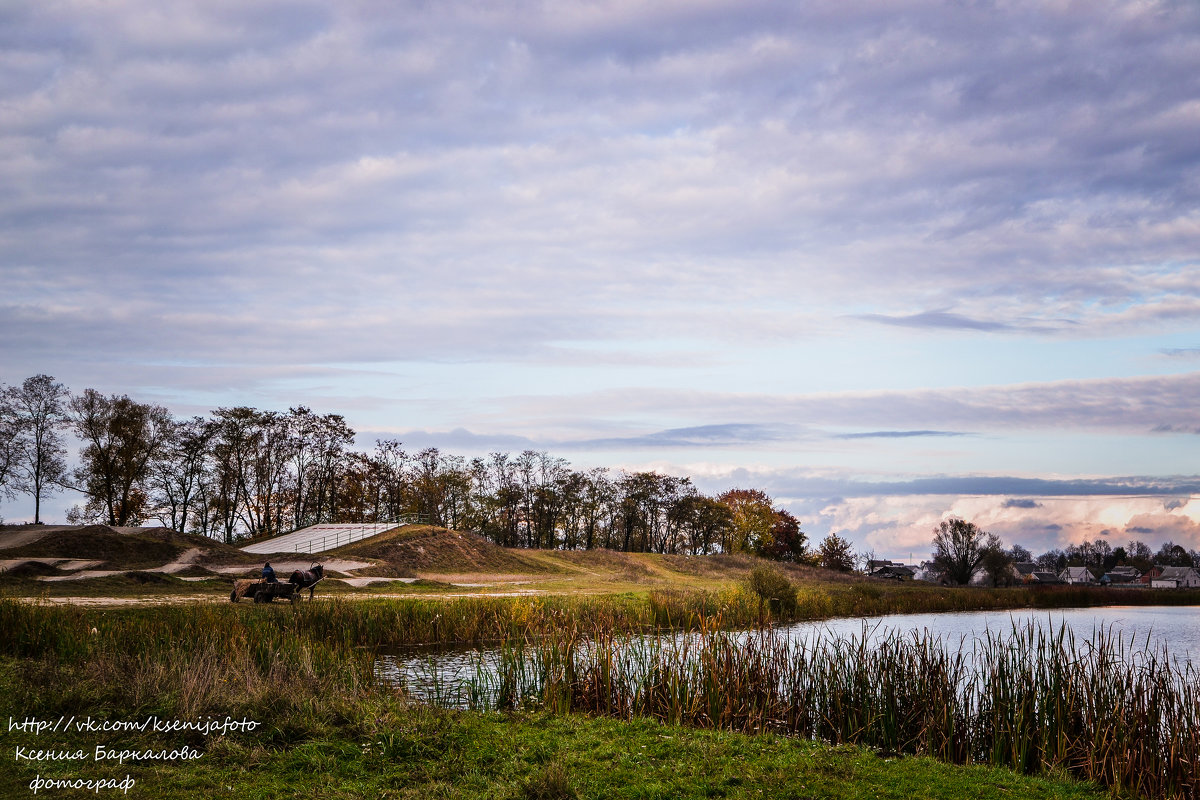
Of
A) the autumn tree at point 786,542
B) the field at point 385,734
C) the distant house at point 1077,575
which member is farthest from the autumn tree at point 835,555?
the field at point 385,734

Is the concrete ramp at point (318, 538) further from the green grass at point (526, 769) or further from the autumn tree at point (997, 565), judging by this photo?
the autumn tree at point (997, 565)

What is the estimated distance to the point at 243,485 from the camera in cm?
5922

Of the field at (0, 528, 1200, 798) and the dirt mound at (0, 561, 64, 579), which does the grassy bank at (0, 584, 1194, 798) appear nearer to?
the field at (0, 528, 1200, 798)

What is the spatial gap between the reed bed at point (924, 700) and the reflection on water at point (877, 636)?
1.60 feet

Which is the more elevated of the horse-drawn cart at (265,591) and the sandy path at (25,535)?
the sandy path at (25,535)

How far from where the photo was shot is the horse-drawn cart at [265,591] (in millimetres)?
23688

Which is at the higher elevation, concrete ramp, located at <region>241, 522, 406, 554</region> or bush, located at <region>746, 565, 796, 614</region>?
concrete ramp, located at <region>241, 522, 406, 554</region>

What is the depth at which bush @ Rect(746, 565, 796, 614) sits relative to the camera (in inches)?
1249

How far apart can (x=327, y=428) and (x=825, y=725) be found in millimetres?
57301

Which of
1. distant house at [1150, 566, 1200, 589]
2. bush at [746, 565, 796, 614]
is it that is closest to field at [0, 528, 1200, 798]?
bush at [746, 565, 796, 614]

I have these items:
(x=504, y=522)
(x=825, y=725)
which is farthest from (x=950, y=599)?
(x=504, y=522)

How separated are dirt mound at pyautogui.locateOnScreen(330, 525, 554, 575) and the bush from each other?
19.8 meters

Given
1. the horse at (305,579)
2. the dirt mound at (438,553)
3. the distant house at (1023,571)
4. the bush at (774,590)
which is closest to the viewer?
the horse at (305,579)

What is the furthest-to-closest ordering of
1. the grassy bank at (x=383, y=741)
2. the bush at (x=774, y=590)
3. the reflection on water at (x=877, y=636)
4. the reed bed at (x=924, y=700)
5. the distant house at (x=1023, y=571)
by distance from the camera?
1. the distant house at (x=1023, y=571)
2. the bush at (x=774, y=590)
3. the reflection on water at (x=877, y=636)
4. the reed bed at (x=924, y=700)
5. the grassy bank at (x=383, y=741)
